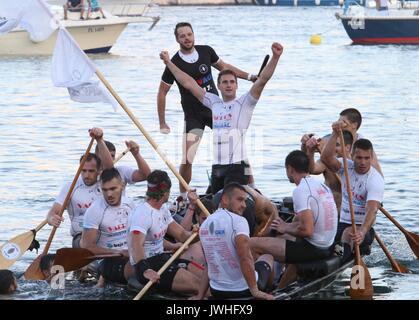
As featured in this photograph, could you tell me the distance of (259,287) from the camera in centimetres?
1283

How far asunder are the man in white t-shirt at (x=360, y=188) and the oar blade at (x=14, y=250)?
13.2 feet

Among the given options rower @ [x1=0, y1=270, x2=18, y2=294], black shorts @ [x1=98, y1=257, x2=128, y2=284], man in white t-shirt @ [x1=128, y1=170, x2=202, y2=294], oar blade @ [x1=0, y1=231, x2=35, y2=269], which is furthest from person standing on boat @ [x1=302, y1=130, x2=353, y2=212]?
rower @ [x1=0, y1=270, x2=18, y2=294]

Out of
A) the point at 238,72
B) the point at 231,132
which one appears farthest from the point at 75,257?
the point at 238,72

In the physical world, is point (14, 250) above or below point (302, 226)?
below

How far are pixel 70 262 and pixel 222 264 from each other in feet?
8.36

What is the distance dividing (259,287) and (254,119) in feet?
72.3

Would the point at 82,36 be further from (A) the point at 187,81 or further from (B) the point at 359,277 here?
(B) the point at 359,277

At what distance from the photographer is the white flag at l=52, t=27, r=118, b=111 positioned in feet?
49.4

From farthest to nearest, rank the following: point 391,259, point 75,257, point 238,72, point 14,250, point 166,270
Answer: point 238,72
point 391,259
point 14,250
point 75,257
point 166,270

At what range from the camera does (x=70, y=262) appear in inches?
561

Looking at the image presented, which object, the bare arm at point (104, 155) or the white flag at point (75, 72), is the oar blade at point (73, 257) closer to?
the bare arm at point (104, 155)

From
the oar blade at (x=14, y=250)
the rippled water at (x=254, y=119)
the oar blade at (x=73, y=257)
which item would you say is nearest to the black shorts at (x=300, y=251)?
the rippled water at (x=254, y=119)

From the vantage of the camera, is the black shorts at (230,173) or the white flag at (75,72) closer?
the white flag at (75,72)

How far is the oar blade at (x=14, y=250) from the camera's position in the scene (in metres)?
15.7
